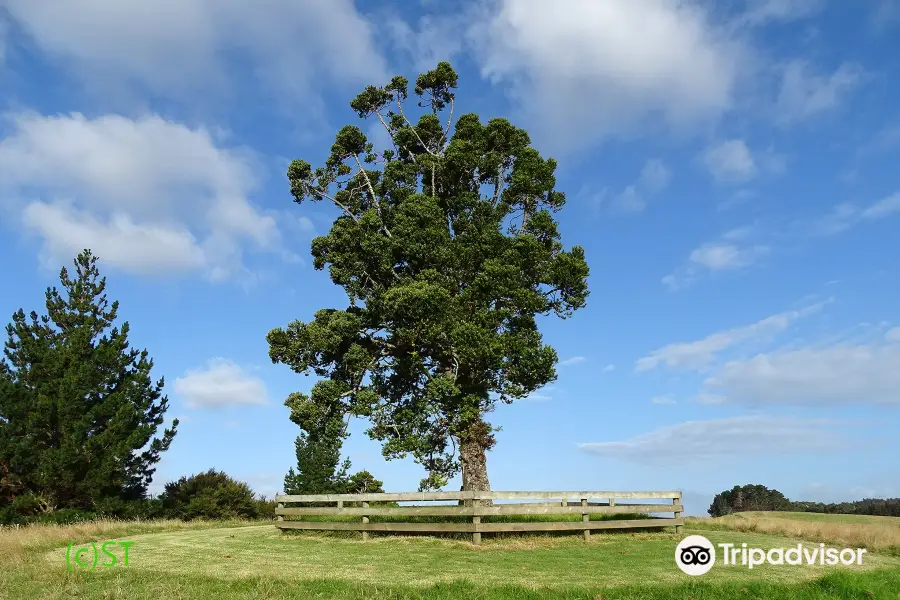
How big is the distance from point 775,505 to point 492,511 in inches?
1185

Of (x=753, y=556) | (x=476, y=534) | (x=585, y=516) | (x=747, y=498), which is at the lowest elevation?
(x=747, y=498)

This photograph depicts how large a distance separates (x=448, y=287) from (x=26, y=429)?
20.7 m

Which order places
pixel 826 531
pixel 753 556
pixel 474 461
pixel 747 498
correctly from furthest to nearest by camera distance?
1. pixel 747 498
2. pixel 474 461
3. pixel 826 531
4. pixel 753 556

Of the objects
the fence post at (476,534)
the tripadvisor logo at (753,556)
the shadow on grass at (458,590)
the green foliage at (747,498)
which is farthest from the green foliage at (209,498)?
the green foliage at (747,498)

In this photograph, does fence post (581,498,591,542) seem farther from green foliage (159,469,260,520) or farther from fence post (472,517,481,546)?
green foliage (159,469,260,520)

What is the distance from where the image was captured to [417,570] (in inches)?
526

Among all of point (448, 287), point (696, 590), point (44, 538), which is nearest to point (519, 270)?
point (448, 287)

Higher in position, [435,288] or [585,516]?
[435,288]

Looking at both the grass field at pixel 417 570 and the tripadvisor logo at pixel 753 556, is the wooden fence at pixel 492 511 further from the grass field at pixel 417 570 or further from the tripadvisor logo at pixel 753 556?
the tripadvisor logo at pixel 753 556

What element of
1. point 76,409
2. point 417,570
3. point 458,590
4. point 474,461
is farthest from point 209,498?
point 458,590

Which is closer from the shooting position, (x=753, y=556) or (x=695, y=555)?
(x=695, y=555)

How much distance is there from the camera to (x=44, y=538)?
18875 millimetres

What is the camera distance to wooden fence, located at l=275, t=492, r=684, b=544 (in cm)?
1794

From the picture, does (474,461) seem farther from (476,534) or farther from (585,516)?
(476,534)
